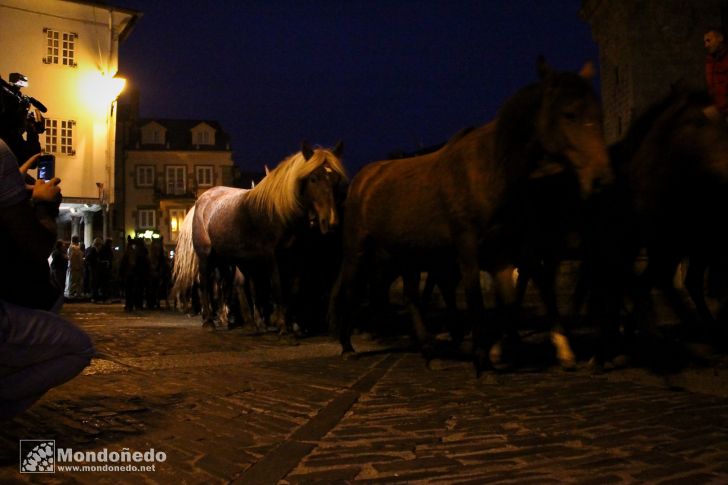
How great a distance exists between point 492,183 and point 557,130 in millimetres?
737

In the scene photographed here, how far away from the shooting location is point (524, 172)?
6031 mm

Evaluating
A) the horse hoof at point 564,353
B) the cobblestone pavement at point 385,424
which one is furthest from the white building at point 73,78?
the horse hoof at point 564,353

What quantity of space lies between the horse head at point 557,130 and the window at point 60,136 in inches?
1364

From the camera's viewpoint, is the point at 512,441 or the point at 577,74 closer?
the point at 512,441

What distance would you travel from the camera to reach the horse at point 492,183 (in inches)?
221

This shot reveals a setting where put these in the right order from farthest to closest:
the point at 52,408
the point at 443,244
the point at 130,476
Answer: the point at 443,244 → the point at 52,408 → the point at 130,476

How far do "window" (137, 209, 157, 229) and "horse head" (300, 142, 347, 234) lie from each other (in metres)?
56.3

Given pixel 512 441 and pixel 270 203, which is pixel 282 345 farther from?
pixel 512 441

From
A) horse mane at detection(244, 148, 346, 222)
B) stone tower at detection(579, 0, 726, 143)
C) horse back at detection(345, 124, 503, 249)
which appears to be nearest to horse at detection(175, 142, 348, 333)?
horse mane at detection(244, 148, 346, 222)

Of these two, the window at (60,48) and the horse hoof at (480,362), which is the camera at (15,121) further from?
the window at (60,48)

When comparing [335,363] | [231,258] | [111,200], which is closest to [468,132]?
[335,363]

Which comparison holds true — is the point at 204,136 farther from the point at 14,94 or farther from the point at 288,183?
the point at 14,94

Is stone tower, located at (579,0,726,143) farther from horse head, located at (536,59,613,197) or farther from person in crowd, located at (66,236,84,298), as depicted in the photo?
horse head, located at (536,59,613,197)

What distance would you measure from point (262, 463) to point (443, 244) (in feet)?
12.0
